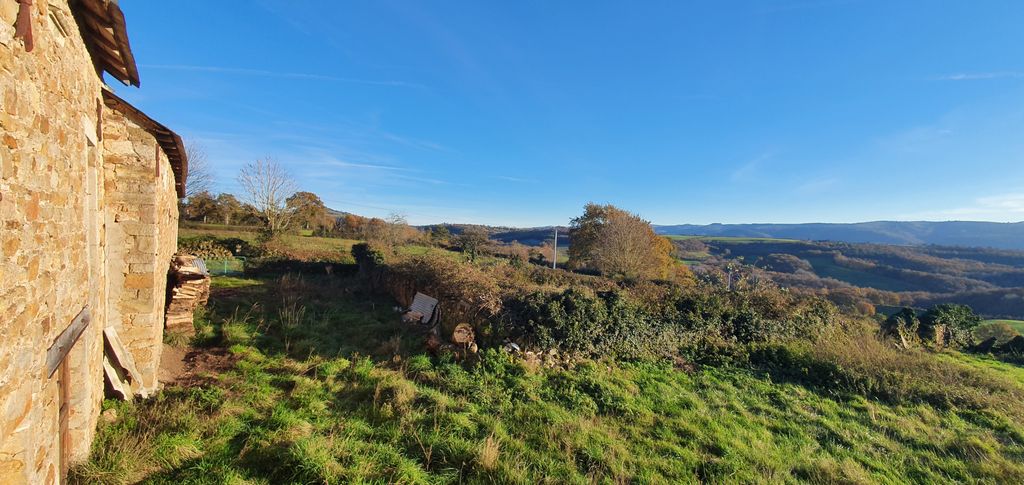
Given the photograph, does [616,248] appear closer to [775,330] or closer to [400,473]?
[775,330]

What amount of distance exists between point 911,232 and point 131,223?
17606cm

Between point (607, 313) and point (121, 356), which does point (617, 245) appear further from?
point (121, 356)

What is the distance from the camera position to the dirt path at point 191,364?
662cm

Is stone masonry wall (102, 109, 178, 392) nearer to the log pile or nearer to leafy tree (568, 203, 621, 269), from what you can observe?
the log pile

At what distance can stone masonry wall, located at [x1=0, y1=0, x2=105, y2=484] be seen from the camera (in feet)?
7.14

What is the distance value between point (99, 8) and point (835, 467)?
10046 mm

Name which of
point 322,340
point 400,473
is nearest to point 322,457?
point 400,473

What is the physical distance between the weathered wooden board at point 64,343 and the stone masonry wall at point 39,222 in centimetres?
6

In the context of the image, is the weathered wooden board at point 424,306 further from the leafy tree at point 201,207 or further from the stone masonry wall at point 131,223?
the leafy tree at point 201,207

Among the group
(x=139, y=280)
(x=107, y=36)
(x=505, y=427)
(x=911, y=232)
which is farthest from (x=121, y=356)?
(x=911, y=232)

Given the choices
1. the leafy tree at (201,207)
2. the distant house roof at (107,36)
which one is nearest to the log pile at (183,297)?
the distant house roof at (107,36)

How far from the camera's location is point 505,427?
6.04 metres

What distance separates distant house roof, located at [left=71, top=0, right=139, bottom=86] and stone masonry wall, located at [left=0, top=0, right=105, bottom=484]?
194mm

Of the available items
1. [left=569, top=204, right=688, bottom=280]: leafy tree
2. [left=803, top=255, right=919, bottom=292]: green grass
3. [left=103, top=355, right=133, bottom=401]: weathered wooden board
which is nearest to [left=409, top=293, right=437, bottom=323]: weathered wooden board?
[left=103, top=355, right=133, bottom=401]: weathered wooden board
